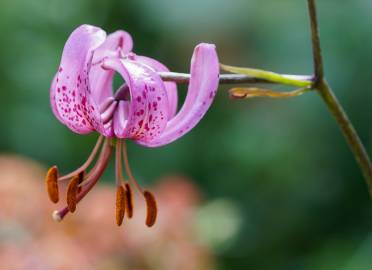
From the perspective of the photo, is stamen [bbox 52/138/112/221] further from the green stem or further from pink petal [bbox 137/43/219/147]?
the green stem

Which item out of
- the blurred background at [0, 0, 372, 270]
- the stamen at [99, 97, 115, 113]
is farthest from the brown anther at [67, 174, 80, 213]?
the blurred background at [0, 0, 372, 270]

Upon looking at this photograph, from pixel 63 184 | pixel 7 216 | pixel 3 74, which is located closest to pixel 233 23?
pixel 3 74

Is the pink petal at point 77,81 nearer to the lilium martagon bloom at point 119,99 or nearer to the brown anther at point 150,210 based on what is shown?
the lilium martagon bloom at point 119,99

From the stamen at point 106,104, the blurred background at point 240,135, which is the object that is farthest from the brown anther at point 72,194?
the blurred background at point 240,135

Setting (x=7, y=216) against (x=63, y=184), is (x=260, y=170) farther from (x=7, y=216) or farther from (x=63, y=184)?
(x=7, y=216)

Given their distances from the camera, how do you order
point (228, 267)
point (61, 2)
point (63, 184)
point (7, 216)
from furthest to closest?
point (61, 2) < point (228, 267) < point (63, 184) < point (7, 216)

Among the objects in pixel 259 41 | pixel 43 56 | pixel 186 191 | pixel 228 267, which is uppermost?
pixel 259 41
